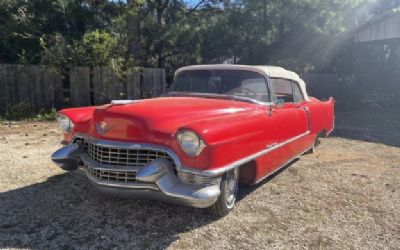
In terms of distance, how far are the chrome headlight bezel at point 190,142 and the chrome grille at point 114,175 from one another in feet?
1.83

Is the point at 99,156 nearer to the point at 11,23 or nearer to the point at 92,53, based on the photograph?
the point at 92,53

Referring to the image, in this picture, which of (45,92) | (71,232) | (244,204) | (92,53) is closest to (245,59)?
(92,53)

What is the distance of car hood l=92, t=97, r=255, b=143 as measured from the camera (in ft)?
13.3

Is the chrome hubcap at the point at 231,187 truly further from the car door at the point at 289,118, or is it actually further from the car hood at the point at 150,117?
the car door at the point at 289,118

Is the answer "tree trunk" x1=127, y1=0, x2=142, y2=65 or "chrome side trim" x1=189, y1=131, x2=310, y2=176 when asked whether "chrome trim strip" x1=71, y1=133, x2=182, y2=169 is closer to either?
"chrome side trim" x1=189, y1=131, x2=310, y2=176

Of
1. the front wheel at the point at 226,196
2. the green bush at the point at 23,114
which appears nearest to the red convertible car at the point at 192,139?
the front wheel at the point at 226,196

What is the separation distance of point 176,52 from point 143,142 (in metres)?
15.7

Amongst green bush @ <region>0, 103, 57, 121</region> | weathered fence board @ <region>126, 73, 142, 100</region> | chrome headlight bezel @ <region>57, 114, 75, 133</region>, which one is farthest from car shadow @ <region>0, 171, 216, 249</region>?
weathered fence board @ <region>126, 73, 142, 100</region>

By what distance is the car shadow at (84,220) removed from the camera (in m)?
3.78

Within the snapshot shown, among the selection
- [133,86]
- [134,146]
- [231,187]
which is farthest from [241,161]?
[133,86]

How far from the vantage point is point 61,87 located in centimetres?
1356

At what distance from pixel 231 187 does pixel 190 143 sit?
0.91m

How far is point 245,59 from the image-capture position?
19.6 m

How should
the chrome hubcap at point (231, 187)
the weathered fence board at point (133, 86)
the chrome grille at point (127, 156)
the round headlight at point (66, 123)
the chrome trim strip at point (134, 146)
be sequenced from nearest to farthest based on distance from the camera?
the chrome trim strip at point (134, 146)
the chrome grille at point (127, 156)
the chrome hubcap at point (231, 187)
the round headlight at point (66, 123)
the weathered fence board at point (133, 86)
